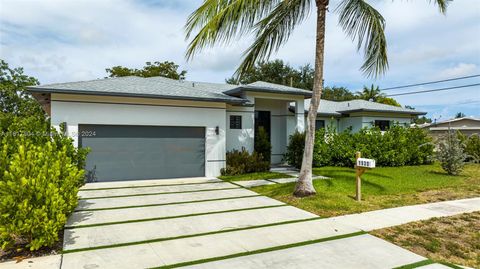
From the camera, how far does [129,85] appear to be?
11719mm

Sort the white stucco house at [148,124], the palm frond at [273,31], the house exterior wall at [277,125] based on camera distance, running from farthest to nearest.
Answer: the house exterior wall at [277,125], the white stucco house at [148,124], the palm frond at [273,31]

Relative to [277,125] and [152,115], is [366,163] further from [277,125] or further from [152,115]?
[277,125]

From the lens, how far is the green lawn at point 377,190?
7.34 m

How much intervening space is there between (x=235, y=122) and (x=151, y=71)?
1994 centimetres

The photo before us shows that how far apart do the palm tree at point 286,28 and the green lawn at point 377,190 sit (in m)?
0.75

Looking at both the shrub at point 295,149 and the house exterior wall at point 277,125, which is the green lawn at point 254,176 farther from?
the house exterior wall at point 277,125

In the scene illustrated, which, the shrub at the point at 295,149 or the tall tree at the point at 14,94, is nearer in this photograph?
the shrub at the point at 295,149

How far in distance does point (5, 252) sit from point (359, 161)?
7658 millimetres

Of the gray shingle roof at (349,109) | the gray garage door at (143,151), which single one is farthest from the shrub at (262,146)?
the gray shingle roof at (349,109)

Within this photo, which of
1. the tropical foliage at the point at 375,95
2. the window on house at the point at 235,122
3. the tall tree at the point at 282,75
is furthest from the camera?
the tropical foliage at the point at 375,95

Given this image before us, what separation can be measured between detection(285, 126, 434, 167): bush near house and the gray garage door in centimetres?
527

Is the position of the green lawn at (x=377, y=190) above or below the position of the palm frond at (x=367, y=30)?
below

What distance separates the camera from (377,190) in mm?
9164

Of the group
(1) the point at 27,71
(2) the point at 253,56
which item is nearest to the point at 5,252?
(2) the point at 253,56
